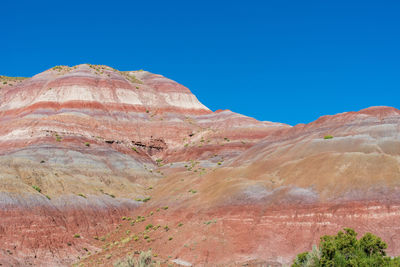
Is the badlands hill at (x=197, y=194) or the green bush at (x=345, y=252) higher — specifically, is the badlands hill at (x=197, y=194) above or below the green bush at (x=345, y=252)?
above

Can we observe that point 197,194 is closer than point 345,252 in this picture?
No

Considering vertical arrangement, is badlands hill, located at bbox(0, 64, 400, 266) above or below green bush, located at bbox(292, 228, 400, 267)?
above

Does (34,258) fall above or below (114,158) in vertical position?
below

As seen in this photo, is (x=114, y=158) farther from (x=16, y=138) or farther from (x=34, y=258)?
(x=34, y=258)

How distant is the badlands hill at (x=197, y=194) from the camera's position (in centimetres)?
2356

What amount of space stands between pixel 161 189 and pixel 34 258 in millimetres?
19160

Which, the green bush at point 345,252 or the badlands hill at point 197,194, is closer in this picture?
the green bush at point 345,252

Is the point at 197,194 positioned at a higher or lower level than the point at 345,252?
higher

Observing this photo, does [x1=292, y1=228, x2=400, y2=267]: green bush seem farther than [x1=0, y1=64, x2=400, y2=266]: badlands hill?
No

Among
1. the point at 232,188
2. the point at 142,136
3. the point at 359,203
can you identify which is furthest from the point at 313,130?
the point at 142,136

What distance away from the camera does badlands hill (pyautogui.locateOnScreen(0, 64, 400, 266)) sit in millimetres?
23562

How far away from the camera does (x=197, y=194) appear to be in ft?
112

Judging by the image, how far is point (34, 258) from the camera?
26.4 meters

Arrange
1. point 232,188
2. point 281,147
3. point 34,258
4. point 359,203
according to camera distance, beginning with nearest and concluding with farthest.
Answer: point 359,203, point 34,258, point 232,188, point 281,147
